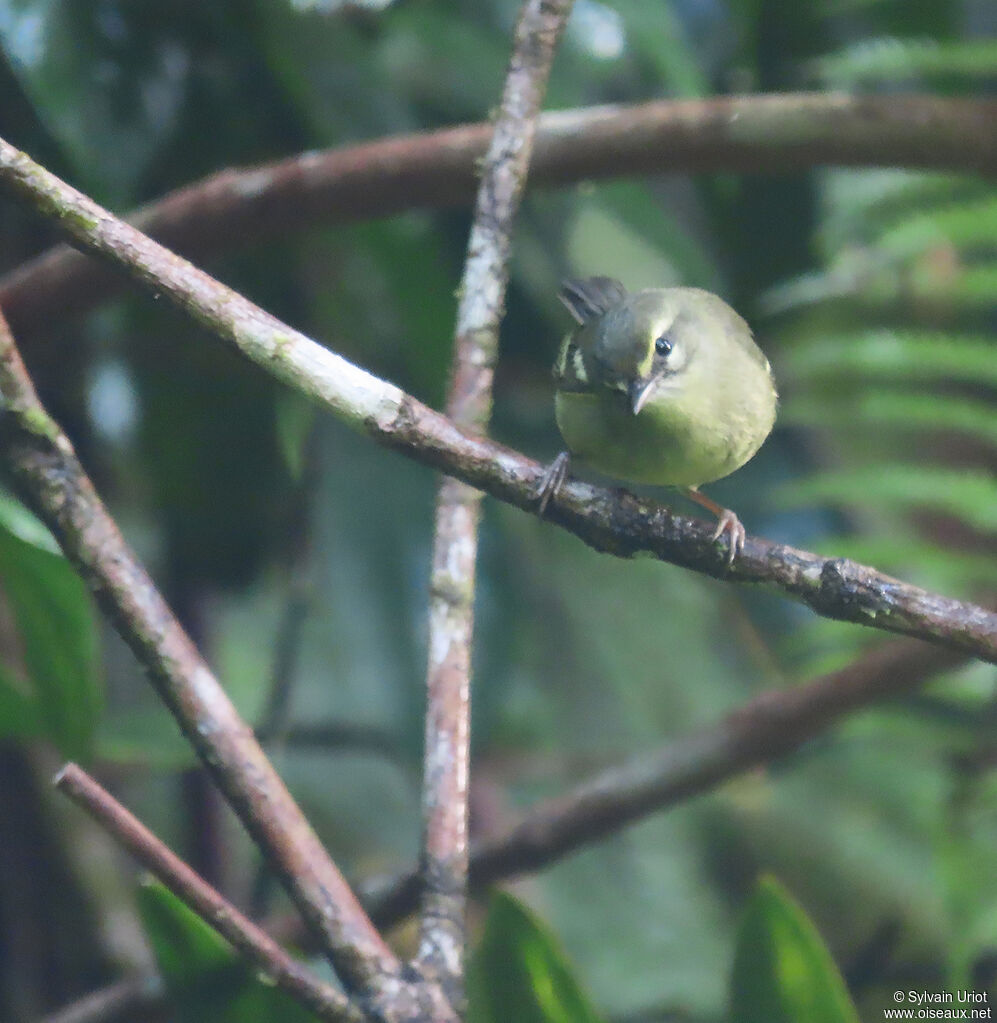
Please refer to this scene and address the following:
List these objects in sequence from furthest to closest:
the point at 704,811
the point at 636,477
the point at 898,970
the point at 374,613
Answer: the point at 704,811 < the point at 898,970 < the point at 374,613 < the point at 636,477

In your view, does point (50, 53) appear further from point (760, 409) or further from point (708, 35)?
point (708, 35)

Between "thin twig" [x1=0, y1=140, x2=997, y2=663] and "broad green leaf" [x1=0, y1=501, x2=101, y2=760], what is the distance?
21.3 inches

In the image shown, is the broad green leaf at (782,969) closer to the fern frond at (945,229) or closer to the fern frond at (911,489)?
the fern frond at (911,489)

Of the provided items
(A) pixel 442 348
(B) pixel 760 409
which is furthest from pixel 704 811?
(B) pixel 760 409

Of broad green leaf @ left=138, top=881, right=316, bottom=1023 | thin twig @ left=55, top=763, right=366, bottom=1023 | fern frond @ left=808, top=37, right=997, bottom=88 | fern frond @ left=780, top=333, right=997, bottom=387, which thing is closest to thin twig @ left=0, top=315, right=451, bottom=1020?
thin twig @ left=55, top=763, right=366, bottom=1023

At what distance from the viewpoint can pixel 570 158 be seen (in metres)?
1.65

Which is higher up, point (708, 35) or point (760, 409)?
point (708, 35)

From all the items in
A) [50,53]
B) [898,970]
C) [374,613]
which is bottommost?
[898,970]

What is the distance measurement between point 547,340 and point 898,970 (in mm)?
1570

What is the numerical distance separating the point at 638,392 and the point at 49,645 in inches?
34.0

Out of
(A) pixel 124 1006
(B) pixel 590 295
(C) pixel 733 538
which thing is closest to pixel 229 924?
(C) pixel 733 538

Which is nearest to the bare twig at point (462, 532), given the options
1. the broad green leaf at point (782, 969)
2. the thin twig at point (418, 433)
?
the thin twig at point (418, 433)

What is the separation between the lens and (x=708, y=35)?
278 cm

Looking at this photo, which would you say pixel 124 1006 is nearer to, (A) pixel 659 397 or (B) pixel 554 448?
(A) pixel 659 397
